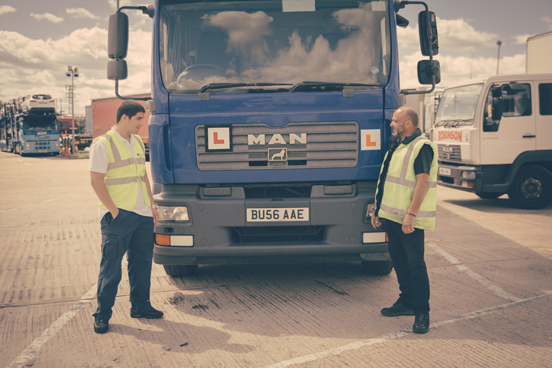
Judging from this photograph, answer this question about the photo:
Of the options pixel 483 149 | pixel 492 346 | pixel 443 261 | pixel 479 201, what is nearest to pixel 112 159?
pixel 492 346

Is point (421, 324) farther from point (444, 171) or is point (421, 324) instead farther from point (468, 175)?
point (444, 171)

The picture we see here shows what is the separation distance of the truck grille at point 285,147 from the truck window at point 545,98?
6.20 m

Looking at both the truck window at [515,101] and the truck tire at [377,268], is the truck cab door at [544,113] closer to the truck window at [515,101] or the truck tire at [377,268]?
the truck window at [515,101]

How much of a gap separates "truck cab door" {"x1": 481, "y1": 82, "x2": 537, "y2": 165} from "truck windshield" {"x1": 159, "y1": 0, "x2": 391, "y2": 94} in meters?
5.21

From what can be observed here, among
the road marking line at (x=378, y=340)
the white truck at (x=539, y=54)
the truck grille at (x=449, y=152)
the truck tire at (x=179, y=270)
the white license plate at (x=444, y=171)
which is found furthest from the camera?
the white truck at (x=539, y=54)

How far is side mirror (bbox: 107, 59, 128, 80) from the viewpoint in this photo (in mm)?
4613

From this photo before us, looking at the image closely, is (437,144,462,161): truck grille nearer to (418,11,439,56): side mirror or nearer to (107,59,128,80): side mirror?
(418,11,439,56): side mirror

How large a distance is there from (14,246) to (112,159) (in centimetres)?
398

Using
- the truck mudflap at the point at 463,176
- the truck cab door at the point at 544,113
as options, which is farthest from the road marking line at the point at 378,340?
the truck cab door at the point at 544,113

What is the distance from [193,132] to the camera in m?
4.34

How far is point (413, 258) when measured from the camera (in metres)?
3.80

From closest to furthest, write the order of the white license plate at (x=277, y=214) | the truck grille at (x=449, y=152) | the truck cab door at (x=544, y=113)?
1. the white license plate at (x=277, y=214)
2. the truck cab door at (x=544, y=113)
3. the truck grille at (x=449, y=152)

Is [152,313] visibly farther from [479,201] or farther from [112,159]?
[479,201]

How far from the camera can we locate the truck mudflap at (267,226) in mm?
4266
